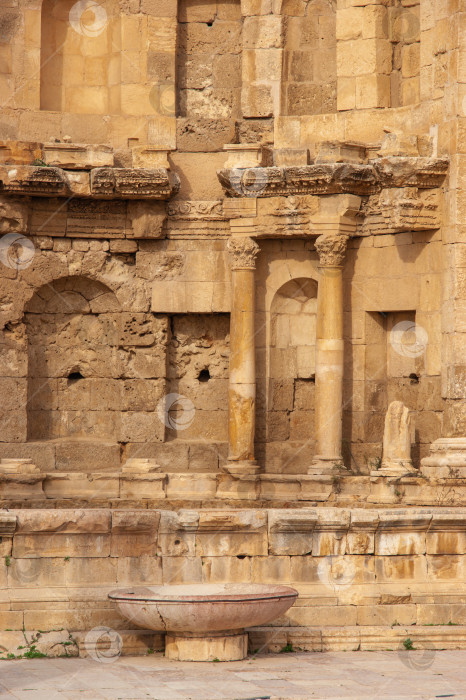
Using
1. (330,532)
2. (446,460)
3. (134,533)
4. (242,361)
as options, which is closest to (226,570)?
(134,533)

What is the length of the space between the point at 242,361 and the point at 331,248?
1.87 m

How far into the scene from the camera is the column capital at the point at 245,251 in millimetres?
16484

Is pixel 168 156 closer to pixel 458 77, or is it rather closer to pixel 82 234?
pixel 82 234

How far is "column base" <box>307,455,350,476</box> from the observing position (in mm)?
16013

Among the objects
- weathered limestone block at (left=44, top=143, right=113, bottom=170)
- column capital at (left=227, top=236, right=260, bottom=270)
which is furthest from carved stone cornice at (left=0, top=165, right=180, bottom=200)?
column capital at (left=227, top=236, right=260, bottom=270)

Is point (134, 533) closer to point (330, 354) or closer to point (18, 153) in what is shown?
point (330, 354)

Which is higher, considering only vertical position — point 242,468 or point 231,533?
point 242,468

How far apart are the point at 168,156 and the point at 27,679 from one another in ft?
27.6

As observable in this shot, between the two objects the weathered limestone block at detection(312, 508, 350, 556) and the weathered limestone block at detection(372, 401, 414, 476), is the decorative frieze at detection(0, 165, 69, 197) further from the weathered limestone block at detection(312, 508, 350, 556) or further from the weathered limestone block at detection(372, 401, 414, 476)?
the weathered limestone block at detection(312, 508, 350, 556)
